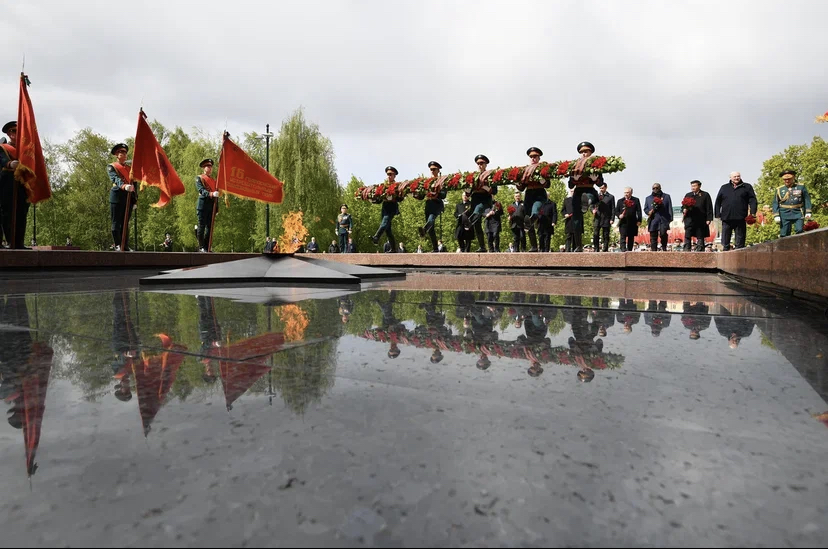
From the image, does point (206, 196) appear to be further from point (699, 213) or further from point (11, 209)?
point (699, 213)

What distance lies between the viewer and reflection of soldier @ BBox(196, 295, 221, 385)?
1562 millimetres

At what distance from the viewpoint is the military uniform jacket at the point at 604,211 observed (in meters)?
14.1

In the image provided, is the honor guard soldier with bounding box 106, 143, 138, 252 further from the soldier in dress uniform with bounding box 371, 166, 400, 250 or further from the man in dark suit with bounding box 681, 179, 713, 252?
the man in dark suit with bounding box 681, 179, 713, 252

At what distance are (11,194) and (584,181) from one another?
1251 centimetres

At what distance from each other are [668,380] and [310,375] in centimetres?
103

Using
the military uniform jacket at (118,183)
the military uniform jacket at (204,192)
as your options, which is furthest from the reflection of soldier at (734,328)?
the military uniform jacket at (204,192)

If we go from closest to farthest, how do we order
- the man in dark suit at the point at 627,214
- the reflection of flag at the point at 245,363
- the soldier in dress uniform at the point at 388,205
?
the reflection of flag at the point at 245,363 → the man in dark suit at the point at 627,214 → the soldier in dress uniform at the point at 388,205

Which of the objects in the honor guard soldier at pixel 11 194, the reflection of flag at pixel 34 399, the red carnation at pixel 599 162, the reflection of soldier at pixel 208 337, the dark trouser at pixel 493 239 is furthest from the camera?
the dark trouser at pixel 493 239

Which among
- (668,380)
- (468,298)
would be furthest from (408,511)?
(468,298)

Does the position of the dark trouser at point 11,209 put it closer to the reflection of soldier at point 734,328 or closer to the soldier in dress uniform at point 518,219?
the soldier in dress uniform at point 518,219

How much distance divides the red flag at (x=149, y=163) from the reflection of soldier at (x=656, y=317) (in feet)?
38.2

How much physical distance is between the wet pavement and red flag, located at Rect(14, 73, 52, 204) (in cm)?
1040

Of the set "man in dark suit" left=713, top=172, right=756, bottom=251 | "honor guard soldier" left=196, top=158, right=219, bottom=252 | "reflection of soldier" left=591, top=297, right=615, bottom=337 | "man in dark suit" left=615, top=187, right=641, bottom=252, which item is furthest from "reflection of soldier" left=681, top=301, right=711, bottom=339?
"honor guard soldier" left=196, top=158, right=219, bottom=252

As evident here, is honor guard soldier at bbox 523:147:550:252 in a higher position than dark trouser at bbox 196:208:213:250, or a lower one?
higher
